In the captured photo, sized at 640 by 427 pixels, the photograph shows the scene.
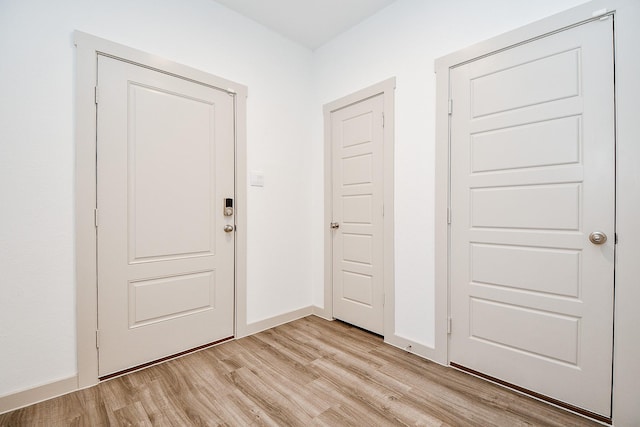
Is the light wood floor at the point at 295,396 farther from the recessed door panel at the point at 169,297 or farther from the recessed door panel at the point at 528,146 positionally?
the recessed door panel at the point at 528,146

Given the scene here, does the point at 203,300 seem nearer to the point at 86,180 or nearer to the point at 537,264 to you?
the point at 86,180

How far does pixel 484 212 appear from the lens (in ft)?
6.70

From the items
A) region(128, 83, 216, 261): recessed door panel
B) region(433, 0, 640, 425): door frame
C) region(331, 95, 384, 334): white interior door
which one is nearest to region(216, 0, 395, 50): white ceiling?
region(331, 95, 384, 334): white interior door

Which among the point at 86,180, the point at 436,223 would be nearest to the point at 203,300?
the point at 86,180

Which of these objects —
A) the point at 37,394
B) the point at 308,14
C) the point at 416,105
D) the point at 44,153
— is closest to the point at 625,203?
the point at 416,105

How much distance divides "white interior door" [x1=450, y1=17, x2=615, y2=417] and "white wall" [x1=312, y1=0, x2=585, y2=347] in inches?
7.8

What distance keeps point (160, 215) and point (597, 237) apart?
2.77m

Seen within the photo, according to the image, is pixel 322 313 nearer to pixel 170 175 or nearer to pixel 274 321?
pixel 274 321

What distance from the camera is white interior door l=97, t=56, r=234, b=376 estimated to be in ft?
6.71

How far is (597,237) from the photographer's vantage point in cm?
162

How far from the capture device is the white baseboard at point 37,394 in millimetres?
1703

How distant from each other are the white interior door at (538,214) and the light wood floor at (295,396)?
0.26 metres

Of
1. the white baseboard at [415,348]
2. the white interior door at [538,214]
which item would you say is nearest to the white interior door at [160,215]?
the white baseboard at [415,348]

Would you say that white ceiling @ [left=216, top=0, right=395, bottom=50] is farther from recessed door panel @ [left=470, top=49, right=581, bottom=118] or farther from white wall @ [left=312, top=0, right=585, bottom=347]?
recessed door panel @ [left=470, top=49, right=581, bottom=118]
